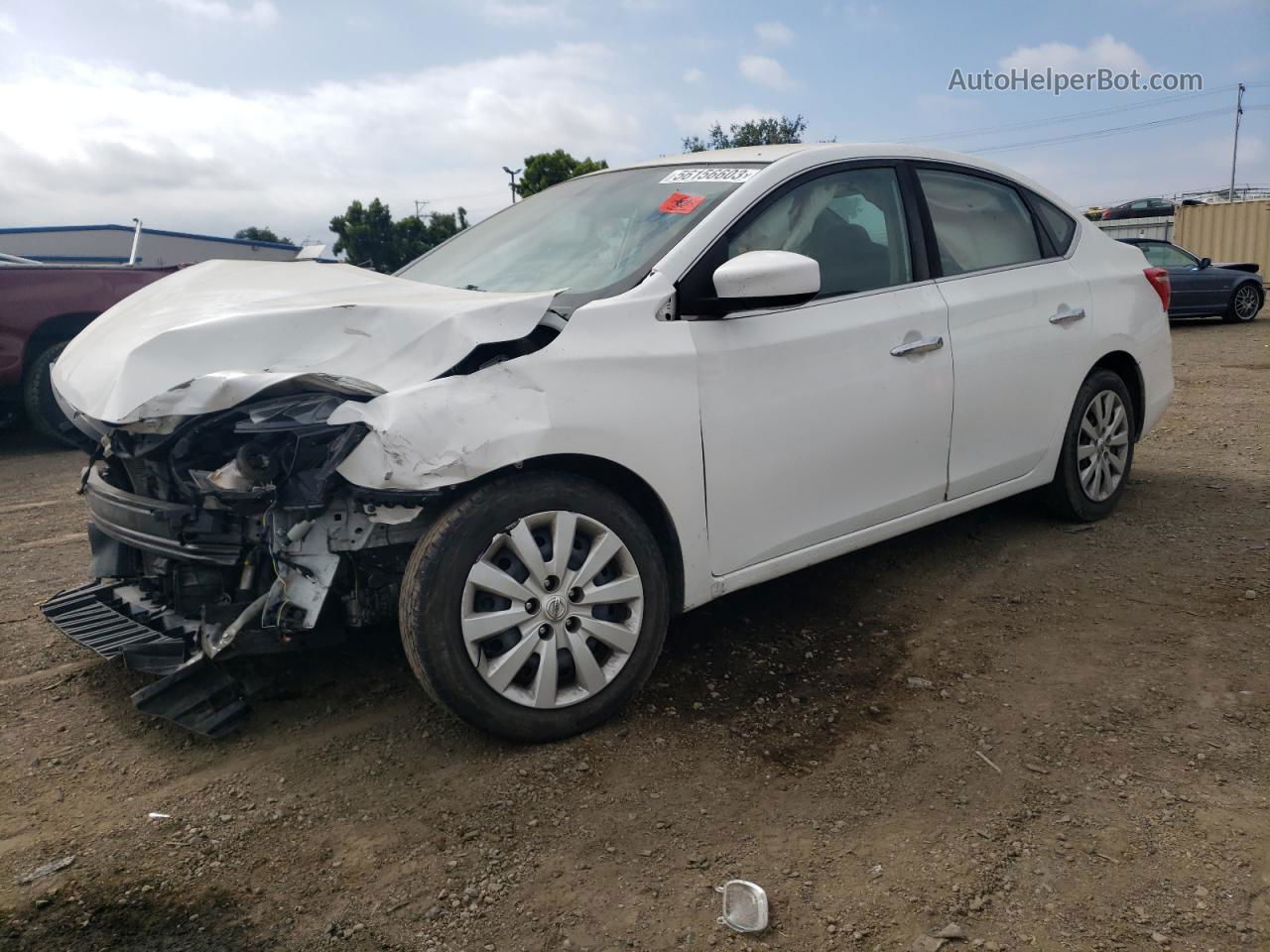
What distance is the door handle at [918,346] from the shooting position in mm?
3547

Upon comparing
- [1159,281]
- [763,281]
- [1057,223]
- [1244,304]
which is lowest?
[1244,304]

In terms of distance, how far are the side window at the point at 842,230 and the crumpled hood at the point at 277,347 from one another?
0.93 metres

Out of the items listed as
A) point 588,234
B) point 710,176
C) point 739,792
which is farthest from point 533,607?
point 710,176

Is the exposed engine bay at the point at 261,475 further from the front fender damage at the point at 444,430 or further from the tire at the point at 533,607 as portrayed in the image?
the tire at the point at 533,607

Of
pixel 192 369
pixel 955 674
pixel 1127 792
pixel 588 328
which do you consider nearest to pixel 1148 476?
pixel 955 674

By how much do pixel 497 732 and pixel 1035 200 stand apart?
331 centimetres

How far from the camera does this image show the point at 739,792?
267 centimetres

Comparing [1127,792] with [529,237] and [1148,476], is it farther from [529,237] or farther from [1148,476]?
[1148,476]

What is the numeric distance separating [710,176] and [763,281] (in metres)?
0.76

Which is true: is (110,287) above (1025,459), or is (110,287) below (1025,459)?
above

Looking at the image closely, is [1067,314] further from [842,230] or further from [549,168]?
[549,168]

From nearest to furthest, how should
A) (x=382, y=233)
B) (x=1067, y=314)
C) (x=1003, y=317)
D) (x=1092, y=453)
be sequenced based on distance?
1. (x=1003, y=317)
2. (x=1067, y=314)
3. (x=1092, y=453)
4. (x=382, y=233)

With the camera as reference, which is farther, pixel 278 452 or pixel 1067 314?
pixel 1067 314

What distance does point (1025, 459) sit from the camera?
4262 millimetres
